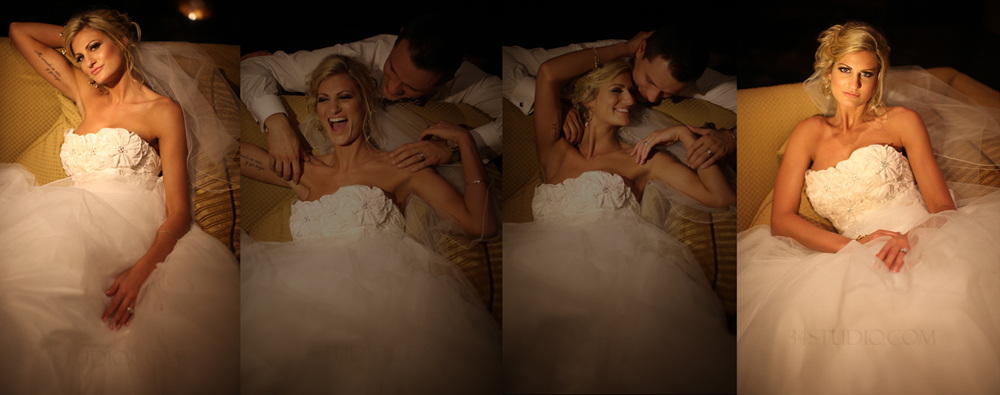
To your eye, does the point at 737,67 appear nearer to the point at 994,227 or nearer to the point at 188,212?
the point at 994,227

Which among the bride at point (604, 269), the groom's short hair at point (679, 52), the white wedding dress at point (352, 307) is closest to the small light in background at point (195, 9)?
the white wedding dress at point (352, 307)

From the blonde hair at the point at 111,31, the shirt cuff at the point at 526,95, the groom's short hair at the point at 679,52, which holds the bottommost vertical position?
the shirt cuff at the point at 526,95

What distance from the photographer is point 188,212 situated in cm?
235

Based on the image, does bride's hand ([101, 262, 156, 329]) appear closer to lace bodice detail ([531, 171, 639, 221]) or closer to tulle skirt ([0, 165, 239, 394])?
tulle skirt ([0, 165, 239, 394])

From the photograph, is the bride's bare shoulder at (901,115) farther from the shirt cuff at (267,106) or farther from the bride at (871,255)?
the shirt cuff at (267,106)

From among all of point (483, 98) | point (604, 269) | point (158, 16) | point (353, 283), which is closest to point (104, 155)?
point (158, 16)

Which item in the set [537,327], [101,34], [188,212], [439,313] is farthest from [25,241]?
[537,327]

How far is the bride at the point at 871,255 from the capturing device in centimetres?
219

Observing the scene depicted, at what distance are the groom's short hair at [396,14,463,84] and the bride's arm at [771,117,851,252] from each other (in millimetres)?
1371

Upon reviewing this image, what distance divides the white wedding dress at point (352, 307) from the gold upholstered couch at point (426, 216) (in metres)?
0.04

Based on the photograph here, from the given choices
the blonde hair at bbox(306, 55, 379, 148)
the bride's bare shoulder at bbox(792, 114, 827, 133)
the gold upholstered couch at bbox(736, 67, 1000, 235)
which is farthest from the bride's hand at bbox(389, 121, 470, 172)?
the bride's bare shoulder at bbox(792, 114, 827, 133)

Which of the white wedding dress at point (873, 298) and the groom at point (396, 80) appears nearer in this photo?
the white wedding dress at point (873, 298)

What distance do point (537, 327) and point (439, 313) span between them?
397 millimetres

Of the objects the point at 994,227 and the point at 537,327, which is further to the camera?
the point at 537,327
